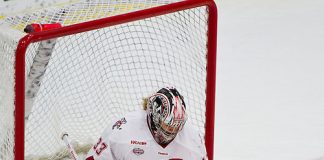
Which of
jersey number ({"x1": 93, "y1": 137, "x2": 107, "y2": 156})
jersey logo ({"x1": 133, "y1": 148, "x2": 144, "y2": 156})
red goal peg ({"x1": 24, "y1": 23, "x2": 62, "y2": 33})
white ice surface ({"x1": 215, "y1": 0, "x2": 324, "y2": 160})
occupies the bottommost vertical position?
white ice surface ({"x1": 215, "y1": 0, "x2": 324, "y2": 160})

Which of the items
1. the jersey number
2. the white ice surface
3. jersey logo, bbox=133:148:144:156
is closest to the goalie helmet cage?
the jersey number

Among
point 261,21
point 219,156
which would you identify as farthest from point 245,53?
point 219,156

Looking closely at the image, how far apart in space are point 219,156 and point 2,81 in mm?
1355

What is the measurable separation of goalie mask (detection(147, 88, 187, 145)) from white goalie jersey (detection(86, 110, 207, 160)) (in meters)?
0.05

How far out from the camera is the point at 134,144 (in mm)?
3092

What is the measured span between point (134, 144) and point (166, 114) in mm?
199

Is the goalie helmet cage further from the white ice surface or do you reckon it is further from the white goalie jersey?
the white ice surface

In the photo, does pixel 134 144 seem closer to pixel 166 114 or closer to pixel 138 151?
pixel 138 151

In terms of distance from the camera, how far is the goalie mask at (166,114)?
2.95 meters

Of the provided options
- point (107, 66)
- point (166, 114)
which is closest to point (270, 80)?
point (107, 66)

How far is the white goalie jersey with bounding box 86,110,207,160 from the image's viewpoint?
3080 millimetres

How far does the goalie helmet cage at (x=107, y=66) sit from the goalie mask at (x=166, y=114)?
26 cm

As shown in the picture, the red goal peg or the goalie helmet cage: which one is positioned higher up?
the red goal peg

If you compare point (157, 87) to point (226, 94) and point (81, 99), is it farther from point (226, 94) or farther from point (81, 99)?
point (226, 94)
